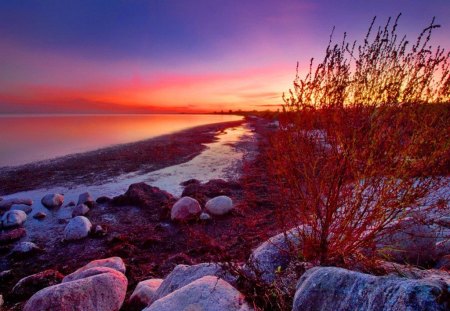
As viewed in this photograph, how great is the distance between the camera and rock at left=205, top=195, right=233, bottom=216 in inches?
376

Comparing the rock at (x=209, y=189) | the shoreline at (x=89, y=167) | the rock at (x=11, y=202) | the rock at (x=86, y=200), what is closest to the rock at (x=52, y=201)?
the rock at (x=11, y=202)

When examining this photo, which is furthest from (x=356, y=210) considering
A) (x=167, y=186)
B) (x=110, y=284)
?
(x=167, y=186)

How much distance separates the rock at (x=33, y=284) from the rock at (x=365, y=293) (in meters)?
5.70

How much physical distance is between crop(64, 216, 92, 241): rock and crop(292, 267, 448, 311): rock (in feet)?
25.3

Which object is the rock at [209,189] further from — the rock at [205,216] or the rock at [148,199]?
the rock at [205,216]

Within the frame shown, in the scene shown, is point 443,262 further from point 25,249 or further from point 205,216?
point 25,249

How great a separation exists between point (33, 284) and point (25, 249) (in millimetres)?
2271

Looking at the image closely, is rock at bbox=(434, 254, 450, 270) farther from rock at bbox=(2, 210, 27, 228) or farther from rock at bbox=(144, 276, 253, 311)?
rock at bbox=(2, 210, 27, 228)

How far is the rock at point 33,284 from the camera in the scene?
5.55 meters

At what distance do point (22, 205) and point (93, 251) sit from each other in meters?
5.32

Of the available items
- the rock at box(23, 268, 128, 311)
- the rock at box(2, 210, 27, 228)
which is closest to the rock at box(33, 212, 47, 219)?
the rock at box(2, 210, 27, 228)

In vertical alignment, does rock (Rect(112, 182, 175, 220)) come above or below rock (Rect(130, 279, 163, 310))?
below

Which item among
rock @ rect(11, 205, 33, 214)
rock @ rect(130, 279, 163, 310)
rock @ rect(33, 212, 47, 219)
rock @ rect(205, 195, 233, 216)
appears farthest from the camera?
rock @ rect(11, 205, 33, 214)

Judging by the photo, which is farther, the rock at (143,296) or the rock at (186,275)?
the rock at (143,296)
